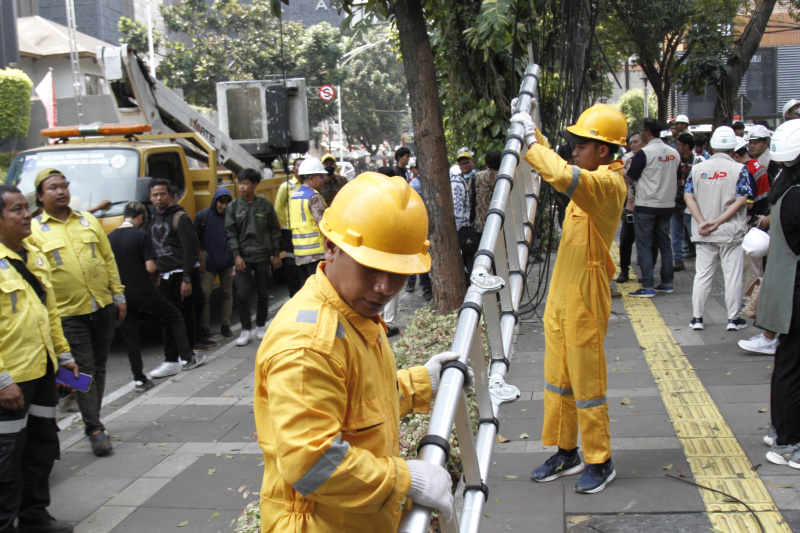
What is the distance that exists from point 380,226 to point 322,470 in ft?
1.96

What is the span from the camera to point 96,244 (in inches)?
221

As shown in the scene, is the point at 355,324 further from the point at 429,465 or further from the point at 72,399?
the point at 72,399

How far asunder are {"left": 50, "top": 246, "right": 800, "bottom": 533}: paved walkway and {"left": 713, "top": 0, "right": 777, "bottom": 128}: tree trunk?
7.89 metres

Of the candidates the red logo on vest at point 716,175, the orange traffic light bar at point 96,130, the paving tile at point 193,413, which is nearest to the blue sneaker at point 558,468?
the paving tile at point 193,413

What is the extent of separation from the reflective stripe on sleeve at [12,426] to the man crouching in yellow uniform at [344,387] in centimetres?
261

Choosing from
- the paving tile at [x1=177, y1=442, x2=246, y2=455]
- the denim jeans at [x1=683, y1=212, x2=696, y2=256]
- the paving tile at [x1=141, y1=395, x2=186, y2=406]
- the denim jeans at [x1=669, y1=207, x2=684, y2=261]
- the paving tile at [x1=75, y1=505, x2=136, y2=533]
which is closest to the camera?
the paving tile at [x1=75, y1=505, x2=136, y2=533]

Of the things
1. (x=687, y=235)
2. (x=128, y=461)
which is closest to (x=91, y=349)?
(x=128, y=461)

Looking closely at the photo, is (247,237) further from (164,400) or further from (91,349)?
(91,349)

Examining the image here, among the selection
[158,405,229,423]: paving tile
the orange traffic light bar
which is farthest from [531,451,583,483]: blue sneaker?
the orange traffic light bar

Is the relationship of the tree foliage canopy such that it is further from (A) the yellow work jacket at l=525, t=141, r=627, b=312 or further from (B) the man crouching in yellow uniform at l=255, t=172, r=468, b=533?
(B) the man crouching in yellow uniform at l=255, t=172, r=468, b=533

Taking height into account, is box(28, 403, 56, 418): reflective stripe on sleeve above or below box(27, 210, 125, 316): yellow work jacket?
below

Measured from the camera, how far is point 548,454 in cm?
450

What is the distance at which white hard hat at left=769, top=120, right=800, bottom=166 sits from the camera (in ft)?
13.4

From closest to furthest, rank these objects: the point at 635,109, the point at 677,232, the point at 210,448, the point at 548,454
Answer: the point at 548,454 → the point at 210,448 → the point at 677,232 → the point at 635,109
